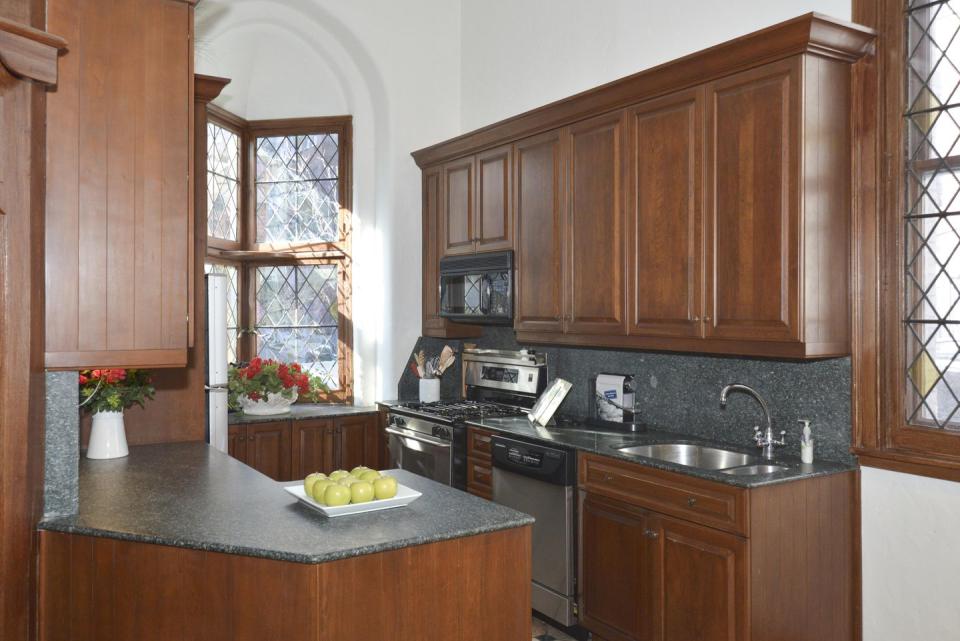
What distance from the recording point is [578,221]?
400 centimetres

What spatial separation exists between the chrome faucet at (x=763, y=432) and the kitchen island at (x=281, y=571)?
1396 mm

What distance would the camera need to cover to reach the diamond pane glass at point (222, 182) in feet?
17.6

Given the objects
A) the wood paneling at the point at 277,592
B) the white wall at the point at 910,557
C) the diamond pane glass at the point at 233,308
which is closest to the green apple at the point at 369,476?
the wood paneling at the point at 277,592

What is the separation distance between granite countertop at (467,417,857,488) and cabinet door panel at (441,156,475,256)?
4.01 ft

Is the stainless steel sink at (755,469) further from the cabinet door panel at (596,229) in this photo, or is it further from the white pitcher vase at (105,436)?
the white pitcher vase at (105,436)

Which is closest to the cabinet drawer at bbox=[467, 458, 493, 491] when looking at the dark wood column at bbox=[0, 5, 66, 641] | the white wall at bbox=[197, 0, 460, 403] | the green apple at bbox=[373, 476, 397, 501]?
the white wall at bbox=[197, 0, 460, 403]

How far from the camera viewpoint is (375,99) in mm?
5691

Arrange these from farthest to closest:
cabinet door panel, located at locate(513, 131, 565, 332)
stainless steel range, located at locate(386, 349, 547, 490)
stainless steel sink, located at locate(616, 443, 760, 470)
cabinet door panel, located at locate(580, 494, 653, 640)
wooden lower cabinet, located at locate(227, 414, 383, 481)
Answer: wooden lower cabinet, located at locate(227, 414, 383, 481) → stainless steel range, located at locate(386, 349, 547, 490) → cabinet door panel, located at locate(513, 131, 565, 332) → stainless steel sink, located at locate(616, 443, 760, 470) → cabinet door panel, located at locate(580, 494, 653, 640)

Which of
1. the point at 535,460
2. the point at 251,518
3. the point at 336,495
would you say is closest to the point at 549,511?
the point at 535,460

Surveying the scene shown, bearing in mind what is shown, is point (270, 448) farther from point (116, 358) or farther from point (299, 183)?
point (116, 358)

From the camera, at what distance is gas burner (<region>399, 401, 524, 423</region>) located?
182 inches

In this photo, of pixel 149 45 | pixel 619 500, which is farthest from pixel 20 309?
pixel 619 500

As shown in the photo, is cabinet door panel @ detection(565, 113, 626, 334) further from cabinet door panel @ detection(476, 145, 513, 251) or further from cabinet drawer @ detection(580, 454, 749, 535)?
cabinet drawer @ detection(580, 454, 749, 535)

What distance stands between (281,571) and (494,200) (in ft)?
9.83
